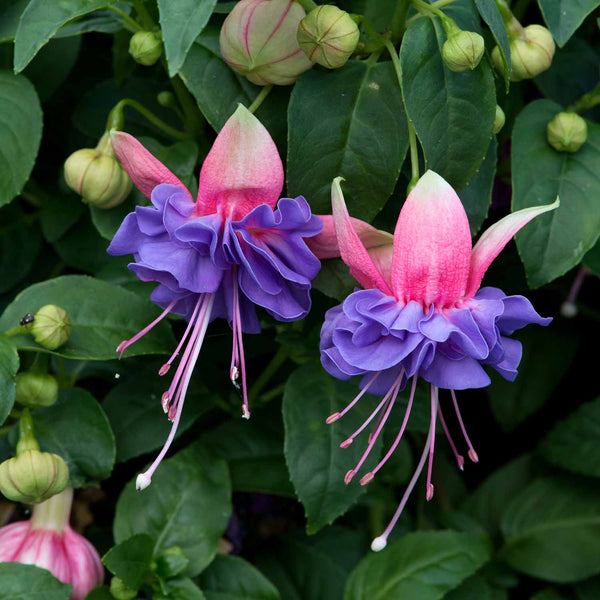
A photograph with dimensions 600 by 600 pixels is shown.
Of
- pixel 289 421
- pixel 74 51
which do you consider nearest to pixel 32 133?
pixel 74 51

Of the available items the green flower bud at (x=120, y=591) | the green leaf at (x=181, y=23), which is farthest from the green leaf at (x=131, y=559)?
the green leaf at (x=181, y=23)

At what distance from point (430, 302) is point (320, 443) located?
25 cm

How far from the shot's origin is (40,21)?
76 cm

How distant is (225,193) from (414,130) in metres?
0.17

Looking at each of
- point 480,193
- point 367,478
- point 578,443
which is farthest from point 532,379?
point 367,478

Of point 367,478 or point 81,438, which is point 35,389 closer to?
point 81,438

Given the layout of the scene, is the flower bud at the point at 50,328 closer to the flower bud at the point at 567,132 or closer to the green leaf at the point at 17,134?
the green leaf at the point at 17,134

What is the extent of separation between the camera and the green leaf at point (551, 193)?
2.84 feet

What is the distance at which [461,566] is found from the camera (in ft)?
3.46

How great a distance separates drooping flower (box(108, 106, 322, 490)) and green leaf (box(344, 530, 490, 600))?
40 cm

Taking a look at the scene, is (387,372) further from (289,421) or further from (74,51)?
(74,51)

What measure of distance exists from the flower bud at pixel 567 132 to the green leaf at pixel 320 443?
0.34 metres

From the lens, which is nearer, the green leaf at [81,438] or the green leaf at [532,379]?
the green leaf at [81,438]

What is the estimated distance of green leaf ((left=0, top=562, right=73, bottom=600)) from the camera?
0.84 m
